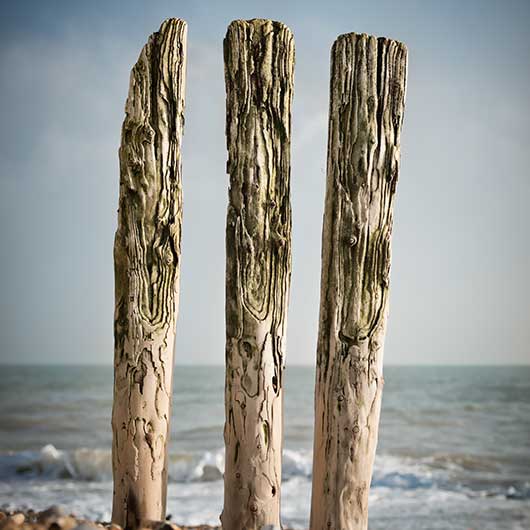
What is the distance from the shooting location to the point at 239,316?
16.3 feet

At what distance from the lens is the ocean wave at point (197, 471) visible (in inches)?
489

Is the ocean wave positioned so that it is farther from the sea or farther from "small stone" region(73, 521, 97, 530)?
"small stone" region(73, 521, 97, 530)

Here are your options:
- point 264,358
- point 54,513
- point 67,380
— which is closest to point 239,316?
point 264,358

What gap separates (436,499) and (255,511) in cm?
719

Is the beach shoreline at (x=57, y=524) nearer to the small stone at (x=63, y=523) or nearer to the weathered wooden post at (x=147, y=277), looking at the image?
the small stone at (x=63, y=523)

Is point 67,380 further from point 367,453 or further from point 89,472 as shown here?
point 367,453

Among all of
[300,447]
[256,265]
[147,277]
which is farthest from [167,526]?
[300,447]

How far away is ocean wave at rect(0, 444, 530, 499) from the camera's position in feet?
40.8

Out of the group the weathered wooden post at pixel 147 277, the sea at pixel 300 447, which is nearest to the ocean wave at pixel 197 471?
the sea at pixel 300 447

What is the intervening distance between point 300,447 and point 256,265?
13.3 meters

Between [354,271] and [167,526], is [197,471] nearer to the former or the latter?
[167,526]

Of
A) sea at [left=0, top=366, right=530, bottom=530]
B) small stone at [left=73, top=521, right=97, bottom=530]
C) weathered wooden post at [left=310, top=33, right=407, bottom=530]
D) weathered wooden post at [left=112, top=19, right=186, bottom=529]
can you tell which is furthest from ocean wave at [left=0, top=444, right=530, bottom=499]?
small stone at [left=73, top=521, right=97, bottom=530]

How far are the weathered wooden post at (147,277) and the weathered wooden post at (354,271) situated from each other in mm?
978

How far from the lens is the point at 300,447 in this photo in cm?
1761
